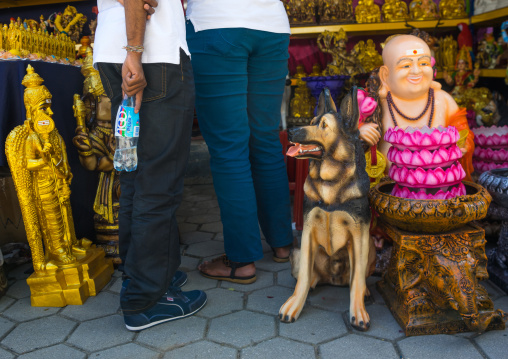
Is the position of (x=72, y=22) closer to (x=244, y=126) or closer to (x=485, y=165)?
(x=244, y=126)

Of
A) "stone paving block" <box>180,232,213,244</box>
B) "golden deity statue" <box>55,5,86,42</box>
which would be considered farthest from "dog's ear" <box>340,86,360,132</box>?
"golden deity statue" <box>55,5,86,42</box>

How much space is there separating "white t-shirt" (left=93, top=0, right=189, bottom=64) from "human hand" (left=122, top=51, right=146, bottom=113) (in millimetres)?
64

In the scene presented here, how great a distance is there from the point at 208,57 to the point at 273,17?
1.21ft

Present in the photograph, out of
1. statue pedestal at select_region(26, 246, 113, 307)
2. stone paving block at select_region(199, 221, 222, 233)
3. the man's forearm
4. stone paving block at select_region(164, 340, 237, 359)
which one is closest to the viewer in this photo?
the man's forearm

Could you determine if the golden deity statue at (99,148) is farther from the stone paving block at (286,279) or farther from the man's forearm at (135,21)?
the man's forearm at (135,21)

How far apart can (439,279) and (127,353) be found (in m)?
1.23

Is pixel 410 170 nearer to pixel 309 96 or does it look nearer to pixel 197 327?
pixel 197 327

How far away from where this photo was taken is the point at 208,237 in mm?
3000

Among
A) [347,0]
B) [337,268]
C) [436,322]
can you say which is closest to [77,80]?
[337,268]

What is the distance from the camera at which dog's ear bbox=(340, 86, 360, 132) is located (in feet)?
5.72

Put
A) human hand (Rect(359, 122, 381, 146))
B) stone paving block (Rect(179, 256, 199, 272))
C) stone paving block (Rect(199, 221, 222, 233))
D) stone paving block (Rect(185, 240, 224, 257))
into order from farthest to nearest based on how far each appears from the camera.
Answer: stone paving block (Rect(199, 221, 222, 233)) < stone paving block (Rect(185, 240, 224, 257)) < stone paving block (Rect(179, 256, 199, 272)) < human hand (Rect(359, 122, 381, 146))

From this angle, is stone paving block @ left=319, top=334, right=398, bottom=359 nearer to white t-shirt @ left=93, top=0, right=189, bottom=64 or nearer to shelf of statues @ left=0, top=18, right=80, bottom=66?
white t-shirt @ left=93, top=0, right=189, bottom=64

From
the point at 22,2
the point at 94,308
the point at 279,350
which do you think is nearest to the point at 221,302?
the point at 279,350

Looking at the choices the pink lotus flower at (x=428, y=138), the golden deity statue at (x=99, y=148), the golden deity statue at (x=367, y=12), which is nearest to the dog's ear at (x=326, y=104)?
the pink lotus flower at (x=428, y=138)
